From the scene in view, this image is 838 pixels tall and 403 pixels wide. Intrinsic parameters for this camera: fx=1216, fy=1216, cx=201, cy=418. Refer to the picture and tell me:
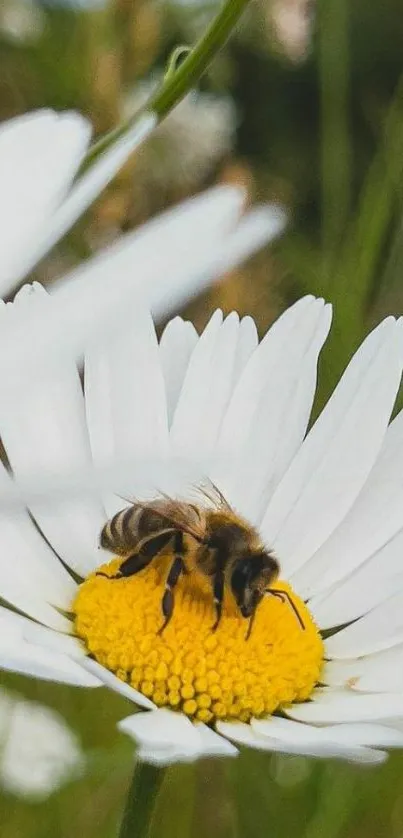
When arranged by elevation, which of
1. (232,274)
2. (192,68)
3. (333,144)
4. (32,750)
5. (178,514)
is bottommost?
(32,750)

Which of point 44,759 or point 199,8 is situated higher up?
point 199,8

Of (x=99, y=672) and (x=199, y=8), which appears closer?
(x=99, y=672)

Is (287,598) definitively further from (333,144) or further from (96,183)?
(333,144)

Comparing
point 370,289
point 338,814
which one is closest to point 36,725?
point 338,814

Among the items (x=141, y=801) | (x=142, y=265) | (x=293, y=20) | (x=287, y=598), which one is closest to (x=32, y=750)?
(x=287, y=598)

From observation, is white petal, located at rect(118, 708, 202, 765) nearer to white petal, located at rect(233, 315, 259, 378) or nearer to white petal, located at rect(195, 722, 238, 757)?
white petal, located at rect(195, 722, 238, 757)

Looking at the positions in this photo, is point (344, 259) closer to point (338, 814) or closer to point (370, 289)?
point (370, 289)

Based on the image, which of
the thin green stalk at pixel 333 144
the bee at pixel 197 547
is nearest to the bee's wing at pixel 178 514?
the bee at pixel 197 547
